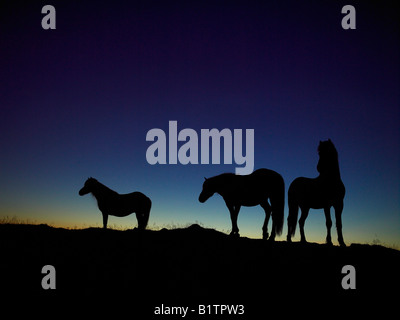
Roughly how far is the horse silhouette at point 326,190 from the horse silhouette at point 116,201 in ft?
27.4

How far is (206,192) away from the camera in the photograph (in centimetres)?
1434

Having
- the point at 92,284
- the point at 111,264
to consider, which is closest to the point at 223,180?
the point at 111,264

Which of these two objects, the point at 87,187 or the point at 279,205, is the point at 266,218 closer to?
the point at 279,205

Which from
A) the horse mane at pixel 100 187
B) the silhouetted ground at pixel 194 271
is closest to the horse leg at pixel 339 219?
the silhouetted ground at pixel 194 271

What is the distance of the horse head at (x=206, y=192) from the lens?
14.2 m

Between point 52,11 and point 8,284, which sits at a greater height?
point 52,11

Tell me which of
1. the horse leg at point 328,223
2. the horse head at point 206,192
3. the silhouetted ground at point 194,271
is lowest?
the silhouetted ground at point 194,271

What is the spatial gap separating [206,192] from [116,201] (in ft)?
16.5

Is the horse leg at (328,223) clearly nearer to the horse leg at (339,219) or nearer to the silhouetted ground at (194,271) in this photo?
the horse leg at (339,219)

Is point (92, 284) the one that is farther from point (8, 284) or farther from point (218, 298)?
point (218, 298)

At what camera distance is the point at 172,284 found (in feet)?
22.9

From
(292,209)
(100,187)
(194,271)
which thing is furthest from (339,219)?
(100,187)
